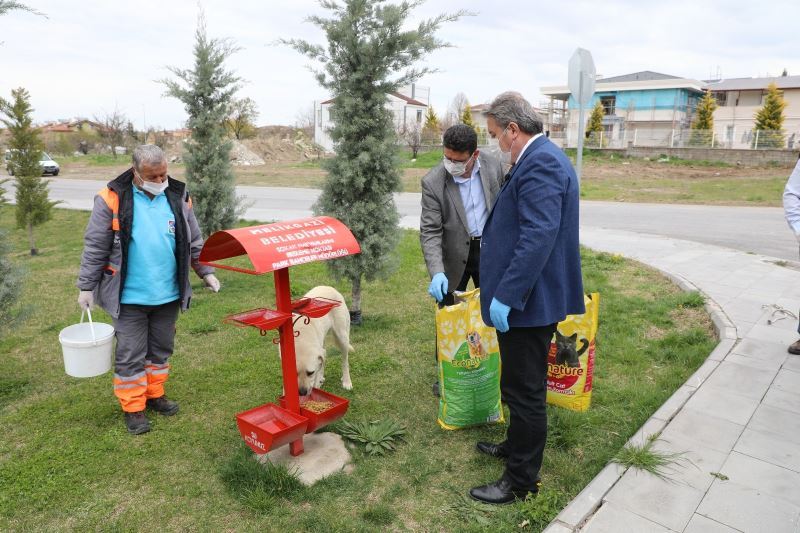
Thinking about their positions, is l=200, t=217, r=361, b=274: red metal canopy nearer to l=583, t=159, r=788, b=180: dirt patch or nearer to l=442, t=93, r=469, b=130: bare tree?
l=583, t=159, r=788, b=180: dirt patch

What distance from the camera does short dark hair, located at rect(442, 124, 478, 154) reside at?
376cm

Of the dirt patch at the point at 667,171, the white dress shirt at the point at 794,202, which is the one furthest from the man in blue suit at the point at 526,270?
the dirt patch at the point at 667,171

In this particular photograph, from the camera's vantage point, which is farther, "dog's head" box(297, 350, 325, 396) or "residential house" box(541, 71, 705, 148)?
"residential house" box(541, 71, 705, 148)

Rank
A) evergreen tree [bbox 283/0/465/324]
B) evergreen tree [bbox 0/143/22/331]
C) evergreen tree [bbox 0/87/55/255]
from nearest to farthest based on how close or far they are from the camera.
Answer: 1. evergreen tree [bbox 0/143/22/331]
2. evergreen tree [bbox 283/0/465/324]
3. evergreen tree [bbox 0/87/55/255]

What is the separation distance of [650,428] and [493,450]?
1.11m

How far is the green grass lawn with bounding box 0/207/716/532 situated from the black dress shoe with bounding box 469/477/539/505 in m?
0.06

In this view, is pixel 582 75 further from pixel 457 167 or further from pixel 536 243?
pixel 536 243

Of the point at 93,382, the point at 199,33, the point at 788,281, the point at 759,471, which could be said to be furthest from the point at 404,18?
the point at 788,281

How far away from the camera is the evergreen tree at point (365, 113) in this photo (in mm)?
5910

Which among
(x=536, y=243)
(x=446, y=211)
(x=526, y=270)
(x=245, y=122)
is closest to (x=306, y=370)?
(x=446, y=211)

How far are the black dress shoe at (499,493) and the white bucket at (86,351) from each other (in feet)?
8.94

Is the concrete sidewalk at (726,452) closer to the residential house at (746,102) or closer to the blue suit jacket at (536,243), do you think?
the blue suit jacket at (536,243)

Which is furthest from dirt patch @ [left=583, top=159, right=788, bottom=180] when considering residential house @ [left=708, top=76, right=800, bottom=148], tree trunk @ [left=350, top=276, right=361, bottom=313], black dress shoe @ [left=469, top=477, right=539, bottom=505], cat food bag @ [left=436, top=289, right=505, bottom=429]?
black dress shoe @ [left=469, top=477, right=539, bottom=505]

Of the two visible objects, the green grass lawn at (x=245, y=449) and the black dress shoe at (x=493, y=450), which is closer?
the green grass lawn at (x=245, y=449)
